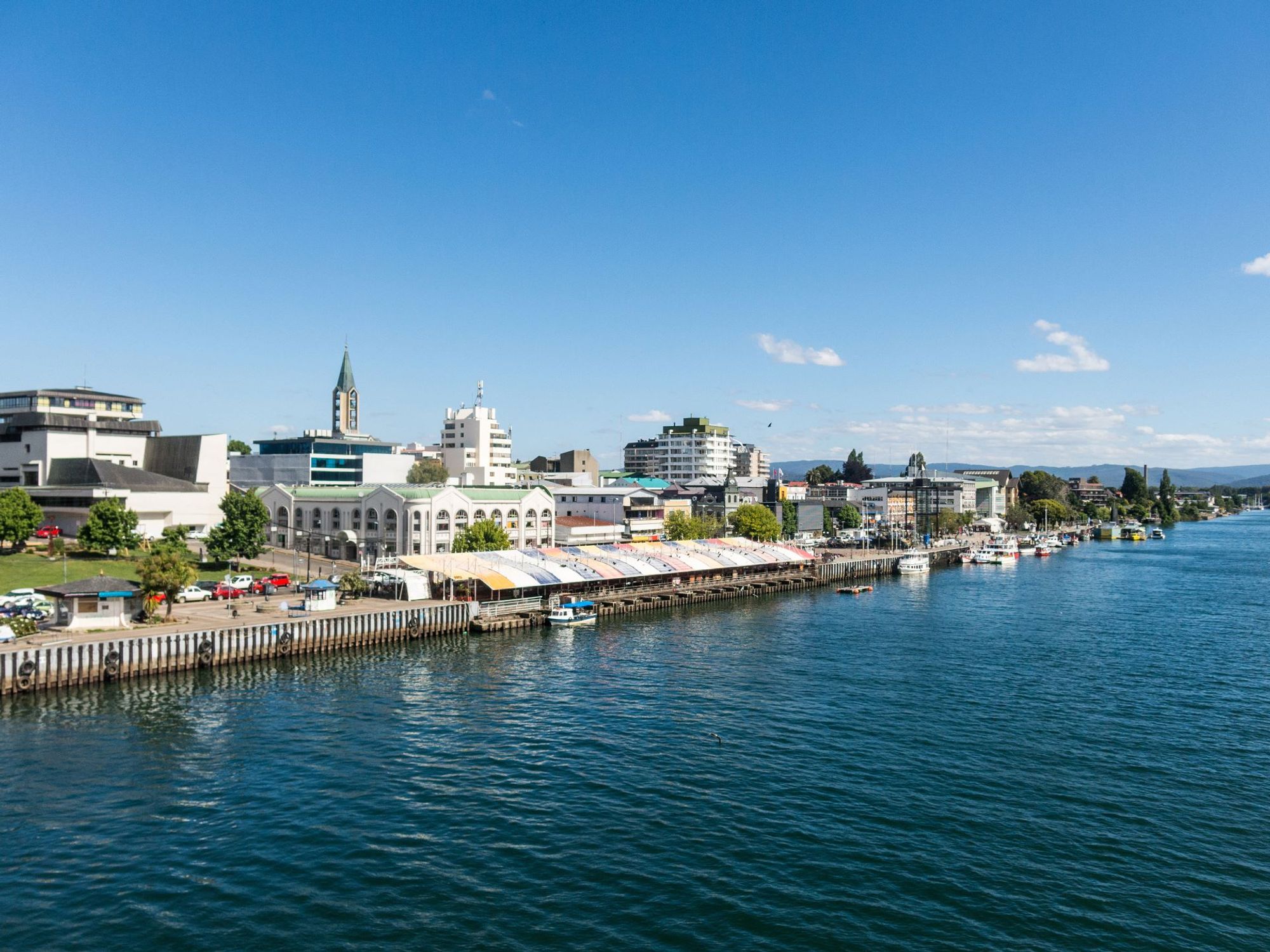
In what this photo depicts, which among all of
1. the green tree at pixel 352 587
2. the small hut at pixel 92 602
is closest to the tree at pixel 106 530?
the green tree at pixel 352 587

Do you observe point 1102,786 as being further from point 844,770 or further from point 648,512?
point 648,512

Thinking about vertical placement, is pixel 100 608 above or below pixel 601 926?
above

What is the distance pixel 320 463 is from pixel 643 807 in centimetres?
13805

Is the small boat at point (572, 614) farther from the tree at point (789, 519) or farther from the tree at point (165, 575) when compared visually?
the tree at point (789, 519)

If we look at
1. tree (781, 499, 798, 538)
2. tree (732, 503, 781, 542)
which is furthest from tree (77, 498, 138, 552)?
tree (781, 499, 798, 538)

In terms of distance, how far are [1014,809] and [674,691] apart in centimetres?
2571

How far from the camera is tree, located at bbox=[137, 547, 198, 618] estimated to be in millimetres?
67062

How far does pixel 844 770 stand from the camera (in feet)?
140

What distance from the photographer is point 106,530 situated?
3696 inches

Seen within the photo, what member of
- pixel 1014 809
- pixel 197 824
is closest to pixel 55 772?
pixel 197 824

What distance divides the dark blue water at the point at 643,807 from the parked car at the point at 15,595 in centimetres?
1878

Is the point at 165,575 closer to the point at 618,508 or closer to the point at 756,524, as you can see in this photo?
the point at 618,508

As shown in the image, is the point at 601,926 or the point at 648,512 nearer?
the point at 601,926

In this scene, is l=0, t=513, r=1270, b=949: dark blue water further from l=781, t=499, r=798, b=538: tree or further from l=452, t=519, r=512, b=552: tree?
l=781, t=499, r=798, b=538: tree
